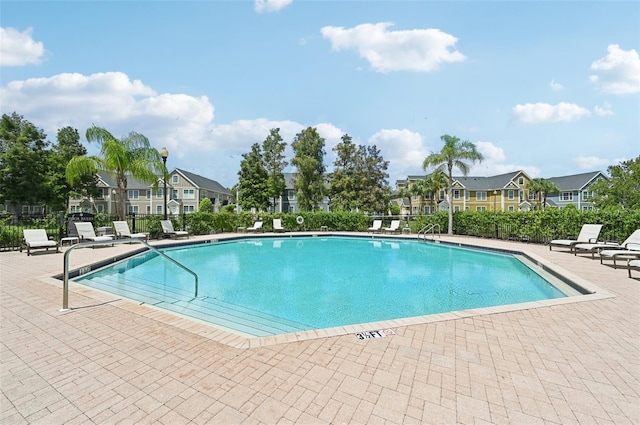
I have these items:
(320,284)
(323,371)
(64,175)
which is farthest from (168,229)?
(64,175)

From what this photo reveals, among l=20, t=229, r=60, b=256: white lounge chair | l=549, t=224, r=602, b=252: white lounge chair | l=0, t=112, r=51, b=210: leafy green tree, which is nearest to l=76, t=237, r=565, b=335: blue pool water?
l=549, t=224, r=602, b=252: white lounge chair

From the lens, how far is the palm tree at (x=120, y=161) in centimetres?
1570

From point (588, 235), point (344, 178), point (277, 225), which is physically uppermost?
point (344, 178)

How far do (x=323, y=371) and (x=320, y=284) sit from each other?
5.16 metres

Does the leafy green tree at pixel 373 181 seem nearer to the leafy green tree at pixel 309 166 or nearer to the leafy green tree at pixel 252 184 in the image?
the leafy green tree at pixel 309 166

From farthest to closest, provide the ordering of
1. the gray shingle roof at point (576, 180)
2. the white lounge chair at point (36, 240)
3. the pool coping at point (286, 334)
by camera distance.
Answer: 1. the gray shingle roof at point (576, 180)
2. the white lounge chair at point (36, 240)
3. the pool coping at point (286, 334)

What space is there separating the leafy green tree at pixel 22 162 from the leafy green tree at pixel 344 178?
28.8 metres

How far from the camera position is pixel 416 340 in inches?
138

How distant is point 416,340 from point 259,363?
177 cm

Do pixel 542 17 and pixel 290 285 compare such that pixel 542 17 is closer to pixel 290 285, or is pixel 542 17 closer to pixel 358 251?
pixel 358 251

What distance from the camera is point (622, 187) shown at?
970 inches

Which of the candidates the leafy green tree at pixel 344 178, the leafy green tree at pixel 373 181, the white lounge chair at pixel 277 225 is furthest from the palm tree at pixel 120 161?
the leafy green tree at pixel 373 181

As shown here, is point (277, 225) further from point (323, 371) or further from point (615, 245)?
point (323, 371)

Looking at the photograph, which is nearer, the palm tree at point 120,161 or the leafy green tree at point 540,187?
the palm tree at point 120,161
